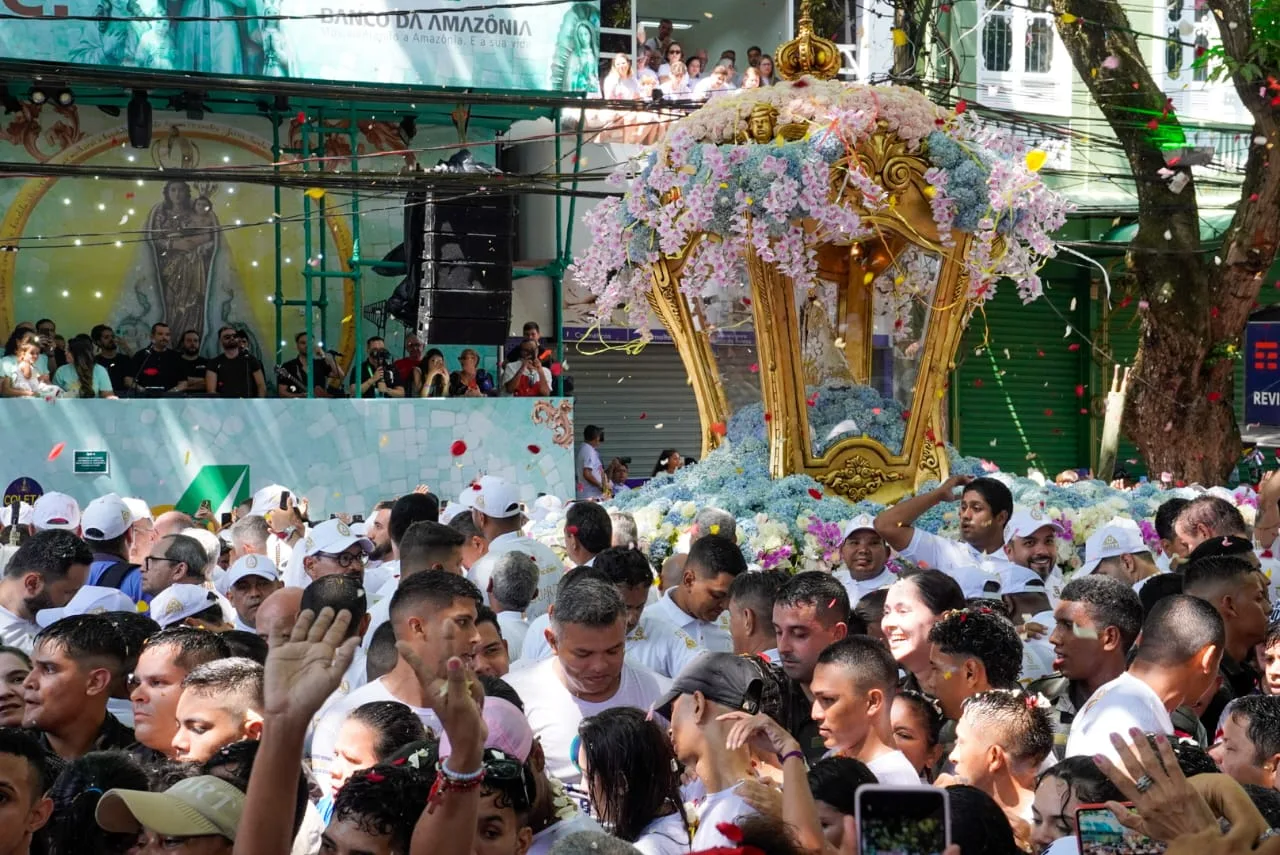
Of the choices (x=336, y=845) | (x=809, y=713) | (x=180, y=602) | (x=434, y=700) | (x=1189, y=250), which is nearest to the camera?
(x=434, y=700)

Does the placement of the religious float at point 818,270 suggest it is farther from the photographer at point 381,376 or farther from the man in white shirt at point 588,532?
the photographer at point 381,376

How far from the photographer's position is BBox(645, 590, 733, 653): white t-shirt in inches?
297

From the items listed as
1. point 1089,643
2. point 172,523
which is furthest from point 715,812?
point 172,523

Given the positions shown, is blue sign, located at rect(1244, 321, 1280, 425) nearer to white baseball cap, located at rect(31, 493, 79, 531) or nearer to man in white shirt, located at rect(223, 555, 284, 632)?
man in white shirt, located at rect(223, 555, 284, 632)

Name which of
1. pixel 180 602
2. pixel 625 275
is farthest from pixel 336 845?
pixel 625 275

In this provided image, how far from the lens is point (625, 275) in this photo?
12.9 m

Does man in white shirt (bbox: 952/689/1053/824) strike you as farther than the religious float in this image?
No

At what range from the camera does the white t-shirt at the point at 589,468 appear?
68.3 ft

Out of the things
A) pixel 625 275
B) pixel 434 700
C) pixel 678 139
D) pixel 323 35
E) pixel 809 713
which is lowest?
pixel 809 713

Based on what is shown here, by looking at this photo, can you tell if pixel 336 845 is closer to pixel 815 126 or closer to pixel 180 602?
pixel 180 602

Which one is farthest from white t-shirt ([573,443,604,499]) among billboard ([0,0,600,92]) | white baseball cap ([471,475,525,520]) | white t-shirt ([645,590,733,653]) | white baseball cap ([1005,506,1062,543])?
white t-shirt ([645,590,733,653])

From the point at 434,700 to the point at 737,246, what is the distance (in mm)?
8492

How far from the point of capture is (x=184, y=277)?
2044 cm

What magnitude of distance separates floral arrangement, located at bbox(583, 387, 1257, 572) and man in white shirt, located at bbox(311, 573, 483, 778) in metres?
4.98
